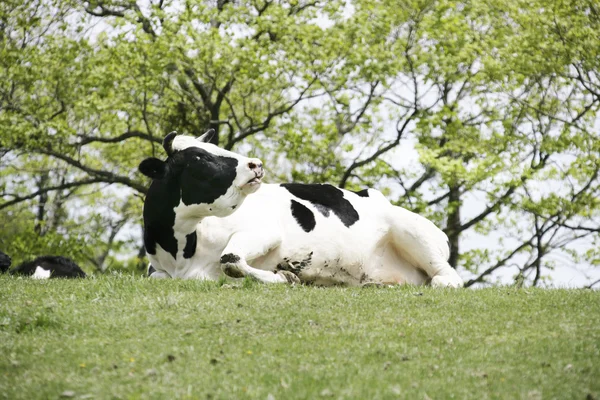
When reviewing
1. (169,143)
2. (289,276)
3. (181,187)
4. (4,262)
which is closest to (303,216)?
(289,276)

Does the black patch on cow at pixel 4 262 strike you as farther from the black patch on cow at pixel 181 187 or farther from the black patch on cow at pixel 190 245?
the black patch on cow at pixel 190 245

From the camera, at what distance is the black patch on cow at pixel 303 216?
42.1ft

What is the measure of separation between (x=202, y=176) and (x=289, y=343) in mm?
4029

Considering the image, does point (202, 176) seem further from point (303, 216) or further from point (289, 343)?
point (289, 343)

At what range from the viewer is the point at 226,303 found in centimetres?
998

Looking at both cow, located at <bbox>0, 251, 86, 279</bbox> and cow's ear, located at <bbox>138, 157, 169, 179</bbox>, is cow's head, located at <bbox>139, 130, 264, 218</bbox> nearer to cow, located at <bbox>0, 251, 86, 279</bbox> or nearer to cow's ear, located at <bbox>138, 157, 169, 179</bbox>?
cow's ear, located at <bbox>138, 157, 169, 179</bbox>

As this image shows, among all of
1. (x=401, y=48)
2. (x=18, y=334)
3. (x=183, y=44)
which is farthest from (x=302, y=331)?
(x=401, y=48)

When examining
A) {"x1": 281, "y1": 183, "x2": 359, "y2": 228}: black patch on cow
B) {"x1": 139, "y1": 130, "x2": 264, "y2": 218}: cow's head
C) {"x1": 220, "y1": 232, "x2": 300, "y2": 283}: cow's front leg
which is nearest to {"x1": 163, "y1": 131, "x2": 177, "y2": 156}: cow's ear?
{"x1": 139, "y1": 130, "x2": 264, "y2": 218}: cow's head

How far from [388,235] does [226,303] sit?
4.21 m

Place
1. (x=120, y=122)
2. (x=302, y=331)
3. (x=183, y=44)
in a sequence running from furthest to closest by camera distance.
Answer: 1. (x=120, y=122)
2. (x=183, y=44)
3. (x=302, y=331)

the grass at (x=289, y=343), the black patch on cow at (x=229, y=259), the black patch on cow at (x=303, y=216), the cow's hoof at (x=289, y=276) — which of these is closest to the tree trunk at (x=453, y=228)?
the black patch on cow at (x=303, y=216)

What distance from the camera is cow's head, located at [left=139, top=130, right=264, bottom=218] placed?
39.2 feet

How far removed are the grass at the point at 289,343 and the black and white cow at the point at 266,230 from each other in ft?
4.01

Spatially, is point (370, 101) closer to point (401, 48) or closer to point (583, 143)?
point (401, 48)
